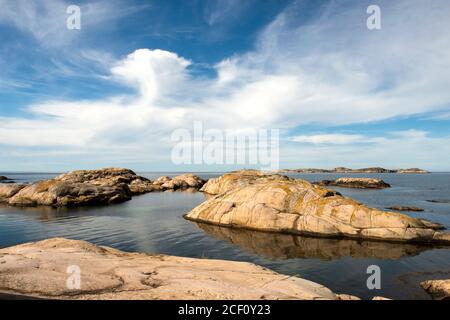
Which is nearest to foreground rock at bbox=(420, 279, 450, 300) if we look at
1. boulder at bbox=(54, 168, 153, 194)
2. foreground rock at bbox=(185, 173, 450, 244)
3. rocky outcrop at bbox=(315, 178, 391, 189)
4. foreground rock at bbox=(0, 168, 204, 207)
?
foreground rock at bbox=(185, 173, 450, 244)

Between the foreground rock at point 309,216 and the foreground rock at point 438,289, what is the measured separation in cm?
1026

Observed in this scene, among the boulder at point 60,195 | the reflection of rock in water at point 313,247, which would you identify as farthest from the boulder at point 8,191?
the reflection of rock in water at point 313,247

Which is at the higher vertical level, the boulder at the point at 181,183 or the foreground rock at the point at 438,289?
the boulder at the point at 181,183

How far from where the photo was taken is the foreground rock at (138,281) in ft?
30.7

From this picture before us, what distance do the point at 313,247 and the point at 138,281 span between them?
57.3 ft

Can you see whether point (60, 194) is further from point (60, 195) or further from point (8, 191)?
point (8, 191)

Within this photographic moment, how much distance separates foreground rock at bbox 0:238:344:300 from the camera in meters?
9.34

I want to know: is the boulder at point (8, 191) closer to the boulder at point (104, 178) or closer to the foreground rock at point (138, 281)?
the boulder at point (104, 178)

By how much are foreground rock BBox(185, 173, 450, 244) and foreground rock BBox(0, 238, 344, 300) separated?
14.8 meters

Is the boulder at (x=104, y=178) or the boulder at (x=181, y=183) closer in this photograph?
the boulder at (x=104, y=178)

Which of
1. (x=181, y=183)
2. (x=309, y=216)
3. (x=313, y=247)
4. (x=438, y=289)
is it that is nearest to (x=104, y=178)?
(x=181, y=183)

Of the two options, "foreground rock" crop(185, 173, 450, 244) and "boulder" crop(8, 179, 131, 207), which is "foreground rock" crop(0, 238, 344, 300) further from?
"boulder" crop(8, 179, 131, 207)
